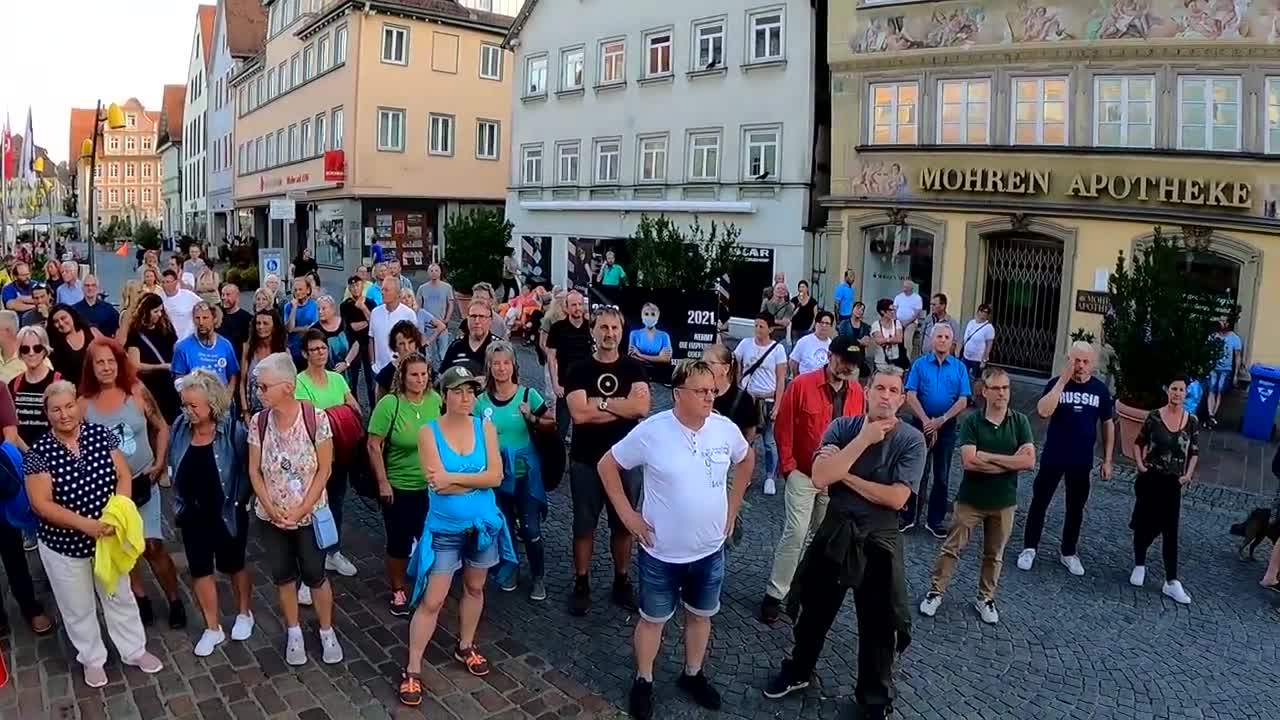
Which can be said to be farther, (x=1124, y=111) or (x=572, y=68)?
(x=572, y=68)

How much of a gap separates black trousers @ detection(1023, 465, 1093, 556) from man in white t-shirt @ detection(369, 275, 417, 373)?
586cm

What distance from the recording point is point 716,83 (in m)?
22.9

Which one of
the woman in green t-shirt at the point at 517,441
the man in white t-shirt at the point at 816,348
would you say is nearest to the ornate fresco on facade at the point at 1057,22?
the man in white t-shirt at the point at 816,348

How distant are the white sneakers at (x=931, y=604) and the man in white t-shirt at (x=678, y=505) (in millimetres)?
1941

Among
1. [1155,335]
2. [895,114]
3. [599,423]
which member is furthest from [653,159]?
[599,423]

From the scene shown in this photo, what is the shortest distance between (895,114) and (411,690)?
16819 millimetres

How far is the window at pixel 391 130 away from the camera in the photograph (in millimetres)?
35094

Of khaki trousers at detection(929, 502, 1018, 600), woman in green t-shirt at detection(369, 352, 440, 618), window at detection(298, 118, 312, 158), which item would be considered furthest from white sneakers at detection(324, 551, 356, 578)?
Result: window at detection(298, 118, 312, 158)

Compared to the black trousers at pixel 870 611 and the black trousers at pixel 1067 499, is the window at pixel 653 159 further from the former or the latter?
the black trousers at pixel 870 611

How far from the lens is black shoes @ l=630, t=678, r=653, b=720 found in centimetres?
474

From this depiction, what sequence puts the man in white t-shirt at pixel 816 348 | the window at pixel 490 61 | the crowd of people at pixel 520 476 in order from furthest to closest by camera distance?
the window at pixel 490 61, the man in white t-shirt at pixel 816 348, the crowd of people at pixel 520 476

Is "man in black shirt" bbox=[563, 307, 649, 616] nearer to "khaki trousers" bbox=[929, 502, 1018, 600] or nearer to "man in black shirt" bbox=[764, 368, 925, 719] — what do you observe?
"man in black shirt" bbox=[764, 368, 925, 719]

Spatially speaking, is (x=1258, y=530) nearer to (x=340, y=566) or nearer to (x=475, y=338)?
(x=475, y=338)

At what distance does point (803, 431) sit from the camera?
6008 millimetres
